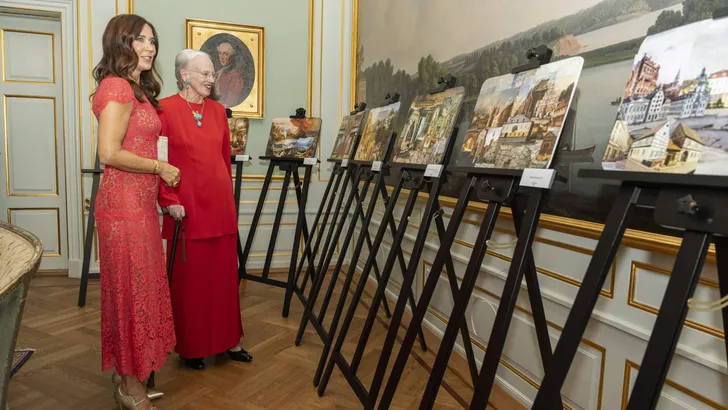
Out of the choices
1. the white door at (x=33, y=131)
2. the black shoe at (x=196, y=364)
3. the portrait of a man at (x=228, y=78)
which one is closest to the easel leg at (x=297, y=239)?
the black shoe at (x=196, y=364)

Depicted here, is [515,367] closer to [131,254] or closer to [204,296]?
[204,296]

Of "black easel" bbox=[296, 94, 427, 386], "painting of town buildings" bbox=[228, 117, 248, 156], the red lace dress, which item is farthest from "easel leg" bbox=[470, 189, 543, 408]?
"painting of town buildings" bbox=[228, 117, 248, 156]

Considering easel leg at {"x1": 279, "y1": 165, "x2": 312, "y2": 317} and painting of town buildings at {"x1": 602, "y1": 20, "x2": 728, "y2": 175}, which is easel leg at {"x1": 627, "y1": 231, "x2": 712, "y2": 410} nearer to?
painting of town buildings at {"x1": 602, "y1": 20, "x2": 728, "y2": 175}

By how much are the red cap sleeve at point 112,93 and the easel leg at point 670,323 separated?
1.95 metres

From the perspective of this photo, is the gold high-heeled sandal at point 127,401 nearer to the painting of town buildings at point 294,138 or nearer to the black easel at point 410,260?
the black easel at point 410,260

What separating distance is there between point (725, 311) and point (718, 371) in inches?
21.4

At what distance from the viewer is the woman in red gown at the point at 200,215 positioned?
8.25 feet

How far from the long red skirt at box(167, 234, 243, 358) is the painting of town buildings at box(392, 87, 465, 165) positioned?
1145 millimetres

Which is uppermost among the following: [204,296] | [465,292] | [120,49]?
[120,49]

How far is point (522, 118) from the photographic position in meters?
1.65

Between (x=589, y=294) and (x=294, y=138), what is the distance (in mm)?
3058

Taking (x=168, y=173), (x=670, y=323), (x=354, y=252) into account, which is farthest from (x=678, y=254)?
(x=168, y=173)

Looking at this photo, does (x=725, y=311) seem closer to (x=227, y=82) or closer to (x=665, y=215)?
(x=665, y=215)

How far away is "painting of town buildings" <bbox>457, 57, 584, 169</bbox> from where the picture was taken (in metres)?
1.51
